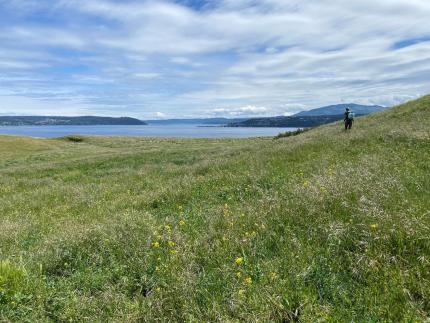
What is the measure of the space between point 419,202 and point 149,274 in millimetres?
5099

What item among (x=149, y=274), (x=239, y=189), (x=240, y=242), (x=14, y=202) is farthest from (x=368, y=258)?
(x=14, y=202)

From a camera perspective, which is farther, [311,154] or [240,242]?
[311,154]

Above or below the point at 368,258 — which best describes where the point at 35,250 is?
below

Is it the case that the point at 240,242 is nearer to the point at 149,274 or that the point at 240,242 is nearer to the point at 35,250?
the point at 149,274

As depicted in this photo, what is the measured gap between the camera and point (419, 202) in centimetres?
680

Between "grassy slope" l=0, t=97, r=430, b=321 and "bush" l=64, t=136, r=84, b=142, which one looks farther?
"bush" l=64, t=136, r=84, b=142

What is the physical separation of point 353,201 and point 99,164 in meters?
28.5

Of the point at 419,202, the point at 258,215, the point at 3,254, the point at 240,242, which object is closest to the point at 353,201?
the point at 419,202

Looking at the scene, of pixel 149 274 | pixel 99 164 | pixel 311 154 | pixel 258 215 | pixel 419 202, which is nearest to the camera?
pixel 149 274

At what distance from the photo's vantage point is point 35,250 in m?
7.41

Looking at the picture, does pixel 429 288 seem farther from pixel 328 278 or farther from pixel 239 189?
pixel 239 189

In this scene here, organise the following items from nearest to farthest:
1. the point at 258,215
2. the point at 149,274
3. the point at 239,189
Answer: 1. the point at 149,274
2. the point at 258,215
3. the point at 239,189

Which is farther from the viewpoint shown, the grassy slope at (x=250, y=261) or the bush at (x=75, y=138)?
the bush at (x=75, y=138)

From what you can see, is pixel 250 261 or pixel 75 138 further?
pixel 75 138
